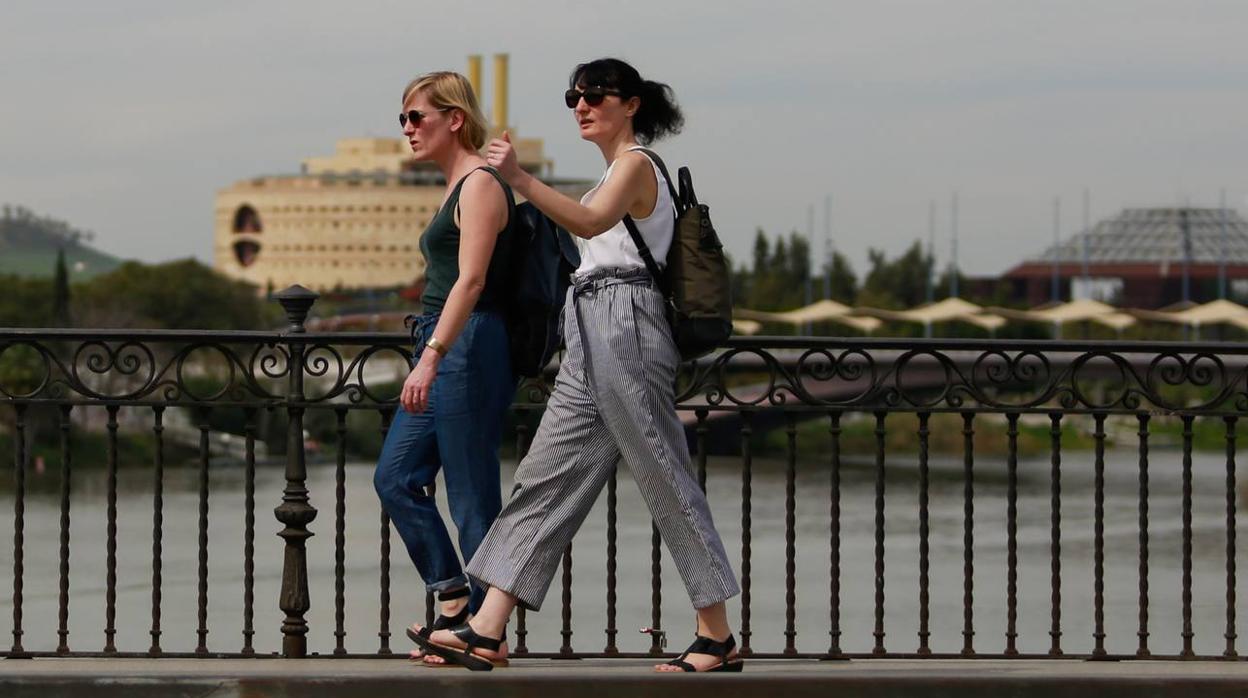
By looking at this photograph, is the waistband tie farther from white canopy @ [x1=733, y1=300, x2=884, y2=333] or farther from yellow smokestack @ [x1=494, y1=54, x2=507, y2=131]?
yellow smokestack @ [x1=494, y1=54, x2=507, y2=131]

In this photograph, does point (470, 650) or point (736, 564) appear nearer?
point (470, 650)

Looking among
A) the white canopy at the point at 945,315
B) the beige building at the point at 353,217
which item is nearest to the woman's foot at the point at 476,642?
the white canopy at the point at 945,315

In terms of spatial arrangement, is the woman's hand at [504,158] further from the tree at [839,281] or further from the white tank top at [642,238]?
the tree at [839,281]

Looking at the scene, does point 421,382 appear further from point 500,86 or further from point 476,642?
point 500,86

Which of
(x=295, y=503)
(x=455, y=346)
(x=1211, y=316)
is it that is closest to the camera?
(x=455, y=346)

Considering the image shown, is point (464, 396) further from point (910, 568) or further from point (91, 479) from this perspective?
point (91, 479)

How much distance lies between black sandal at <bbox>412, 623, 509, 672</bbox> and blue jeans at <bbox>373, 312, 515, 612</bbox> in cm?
17

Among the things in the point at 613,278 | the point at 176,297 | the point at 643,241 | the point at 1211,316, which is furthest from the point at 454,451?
the point at 1211,316

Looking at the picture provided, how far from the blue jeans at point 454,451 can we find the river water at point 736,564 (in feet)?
51.5

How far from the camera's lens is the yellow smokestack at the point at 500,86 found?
141 m

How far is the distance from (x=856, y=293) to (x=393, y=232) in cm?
5598

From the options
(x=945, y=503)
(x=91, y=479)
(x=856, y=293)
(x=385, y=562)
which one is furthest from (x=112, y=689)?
(x=856, y=293)

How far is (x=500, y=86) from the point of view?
467 feet

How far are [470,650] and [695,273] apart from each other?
37.5 inches
